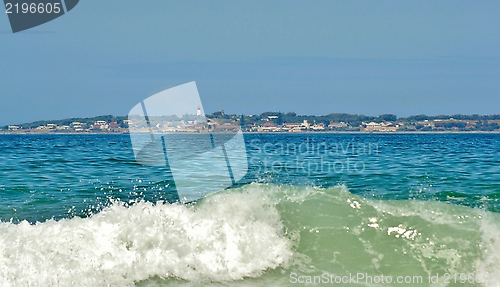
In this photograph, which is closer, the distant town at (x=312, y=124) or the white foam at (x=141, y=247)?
the white foam at (x=141, y=247)

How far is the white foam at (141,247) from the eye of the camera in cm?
741

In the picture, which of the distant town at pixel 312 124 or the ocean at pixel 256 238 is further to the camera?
the distant town at pixel 312 124

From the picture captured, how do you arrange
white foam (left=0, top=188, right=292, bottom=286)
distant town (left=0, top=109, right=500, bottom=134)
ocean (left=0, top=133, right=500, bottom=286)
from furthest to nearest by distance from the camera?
distant town (left=0, top=109, right=500, bottom=134), ocean (left=0, top=133, right=500, bottom=286), white foam (left=0, top=188, right=292, bottom=286)

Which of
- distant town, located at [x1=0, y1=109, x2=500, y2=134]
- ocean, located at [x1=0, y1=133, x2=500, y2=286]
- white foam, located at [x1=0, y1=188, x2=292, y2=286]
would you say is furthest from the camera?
distant town, located at [x1=0, y1=109, x2=500, y2=134]

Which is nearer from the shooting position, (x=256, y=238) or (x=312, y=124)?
(x=256, y=238)

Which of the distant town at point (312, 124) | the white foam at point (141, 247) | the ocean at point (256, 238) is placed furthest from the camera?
the distant town at point (312, 124)

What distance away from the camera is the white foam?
7414 mm

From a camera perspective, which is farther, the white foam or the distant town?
the distant town

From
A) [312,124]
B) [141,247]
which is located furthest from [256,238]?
[312,124]

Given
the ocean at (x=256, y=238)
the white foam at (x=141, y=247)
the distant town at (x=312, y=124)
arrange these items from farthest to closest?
the distant town at (x=312, y=124) → the ocean at (x=256, y=238) → the white foam at (x=141, y=247)

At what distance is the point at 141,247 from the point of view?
8.14 meters

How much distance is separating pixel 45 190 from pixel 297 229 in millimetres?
6763

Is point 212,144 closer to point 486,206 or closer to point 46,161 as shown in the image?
point 46,161

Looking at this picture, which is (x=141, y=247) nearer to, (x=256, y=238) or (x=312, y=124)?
(x=256, y=238)
